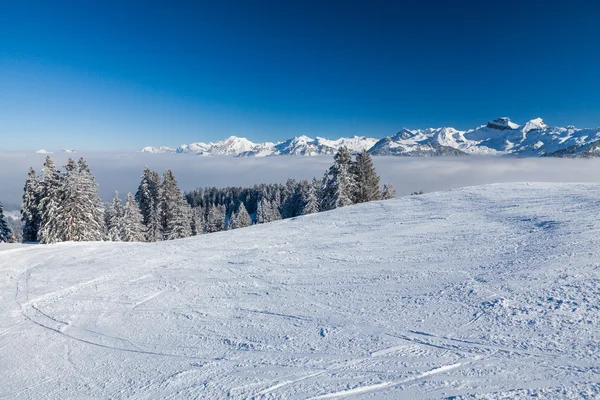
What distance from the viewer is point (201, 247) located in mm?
15336

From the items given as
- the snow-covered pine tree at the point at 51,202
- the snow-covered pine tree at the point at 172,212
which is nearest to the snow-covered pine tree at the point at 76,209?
the snow-covered pine tree at the point at 51,202

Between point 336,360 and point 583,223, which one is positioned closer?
point 336,360

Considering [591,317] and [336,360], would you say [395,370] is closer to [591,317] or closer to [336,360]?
[336,360]

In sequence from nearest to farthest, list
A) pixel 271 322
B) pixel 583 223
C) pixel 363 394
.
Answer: pixel 363 394 → pixel 271 322 → pixel 583 223

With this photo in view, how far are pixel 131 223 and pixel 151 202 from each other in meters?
7.14

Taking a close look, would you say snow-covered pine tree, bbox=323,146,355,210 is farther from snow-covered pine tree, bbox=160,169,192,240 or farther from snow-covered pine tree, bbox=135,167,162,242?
snow-covered pine tree, bbox=135,167,162,242

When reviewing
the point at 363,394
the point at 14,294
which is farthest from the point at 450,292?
the point at 14,294

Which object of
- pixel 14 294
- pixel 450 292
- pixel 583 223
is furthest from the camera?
pixel 583 223

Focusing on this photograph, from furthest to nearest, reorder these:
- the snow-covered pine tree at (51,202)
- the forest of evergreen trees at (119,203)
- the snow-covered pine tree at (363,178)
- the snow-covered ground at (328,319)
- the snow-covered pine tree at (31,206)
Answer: the snow-covered pine tree at (363,178)
the snow-covered pine tree at (31,206)
the forest of evergreen trees at (119,203)
the snow-covered pine tree at (51,202)
the snow-covered ground at (328,319)

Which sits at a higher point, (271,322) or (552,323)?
(552,323)

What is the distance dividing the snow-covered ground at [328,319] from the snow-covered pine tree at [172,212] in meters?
23.6

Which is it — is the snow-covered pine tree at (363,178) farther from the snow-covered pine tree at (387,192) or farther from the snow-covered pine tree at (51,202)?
the snow-covered pine tree at (51,202)

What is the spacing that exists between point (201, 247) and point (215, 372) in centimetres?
1048

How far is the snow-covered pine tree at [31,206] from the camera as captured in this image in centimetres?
3212
